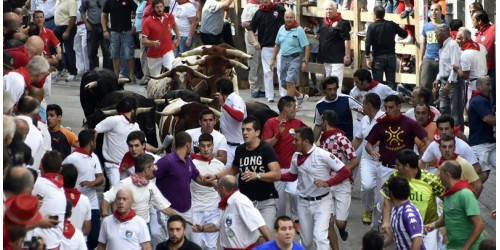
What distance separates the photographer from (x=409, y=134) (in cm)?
1903

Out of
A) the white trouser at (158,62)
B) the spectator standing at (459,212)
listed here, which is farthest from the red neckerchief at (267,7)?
the spectator standing at (459,212)

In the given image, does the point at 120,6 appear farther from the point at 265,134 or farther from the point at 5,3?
the point at 265,134

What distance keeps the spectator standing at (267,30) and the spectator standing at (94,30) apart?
350 centimetres

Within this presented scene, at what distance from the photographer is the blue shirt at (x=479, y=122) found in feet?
66.1

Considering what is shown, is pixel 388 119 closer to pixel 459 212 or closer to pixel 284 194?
pixel 284 194

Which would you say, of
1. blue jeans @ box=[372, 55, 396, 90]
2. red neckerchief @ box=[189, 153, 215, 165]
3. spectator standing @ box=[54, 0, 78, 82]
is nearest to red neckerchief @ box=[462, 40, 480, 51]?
blue jeans @ box=[372, 55, 396, 90]

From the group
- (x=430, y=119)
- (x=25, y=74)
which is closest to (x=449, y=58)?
(x=430, y=119)

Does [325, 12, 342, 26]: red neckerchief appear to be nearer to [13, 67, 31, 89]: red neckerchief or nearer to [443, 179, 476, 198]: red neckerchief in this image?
[13, 67, 31, 89]: red neckerchief

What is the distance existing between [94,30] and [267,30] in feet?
13.3

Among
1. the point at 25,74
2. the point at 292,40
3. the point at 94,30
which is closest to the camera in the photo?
the point at 25,74

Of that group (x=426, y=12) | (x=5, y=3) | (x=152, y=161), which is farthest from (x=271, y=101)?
(x=152, y=161)

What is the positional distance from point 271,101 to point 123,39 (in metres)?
3.23

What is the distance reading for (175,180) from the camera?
17.6 meters

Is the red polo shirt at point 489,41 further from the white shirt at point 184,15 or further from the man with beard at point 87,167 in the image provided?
the man with beard at point 87,167
